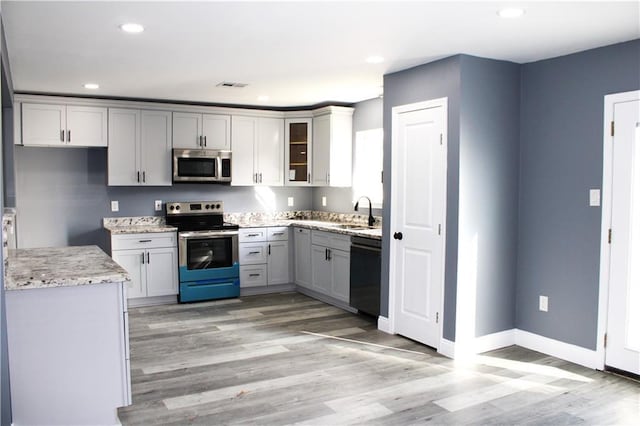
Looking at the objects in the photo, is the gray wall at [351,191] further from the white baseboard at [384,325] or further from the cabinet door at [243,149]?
the white baseboard at [384,325]

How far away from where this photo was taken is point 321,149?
253 inches

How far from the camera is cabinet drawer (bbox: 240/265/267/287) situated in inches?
247

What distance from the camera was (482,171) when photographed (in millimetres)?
4156

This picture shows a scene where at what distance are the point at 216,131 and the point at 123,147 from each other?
109cm

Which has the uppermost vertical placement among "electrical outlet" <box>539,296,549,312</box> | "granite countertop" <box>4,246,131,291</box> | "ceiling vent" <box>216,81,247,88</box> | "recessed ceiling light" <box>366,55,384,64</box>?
"ceiling vent" <box>216,81,247,88</box>

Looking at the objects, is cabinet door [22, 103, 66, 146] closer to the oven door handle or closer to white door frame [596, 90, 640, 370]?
the oven door handle

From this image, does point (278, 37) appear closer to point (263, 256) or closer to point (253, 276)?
point (263, 256)

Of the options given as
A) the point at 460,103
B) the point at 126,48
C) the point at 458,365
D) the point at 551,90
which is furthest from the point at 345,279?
the point at 126,48

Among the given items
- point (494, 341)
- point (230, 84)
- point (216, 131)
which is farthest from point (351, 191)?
point (494, 341)

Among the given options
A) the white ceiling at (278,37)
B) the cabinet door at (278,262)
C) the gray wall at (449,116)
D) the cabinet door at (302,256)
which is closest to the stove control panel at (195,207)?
the cabinet door at (278,262)

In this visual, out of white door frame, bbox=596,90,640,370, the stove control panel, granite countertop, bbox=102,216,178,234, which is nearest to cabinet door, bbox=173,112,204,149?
the stove control panel

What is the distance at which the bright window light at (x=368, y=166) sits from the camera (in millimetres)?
6051

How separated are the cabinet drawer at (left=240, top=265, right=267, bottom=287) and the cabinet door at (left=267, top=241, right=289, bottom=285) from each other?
0.21 ft

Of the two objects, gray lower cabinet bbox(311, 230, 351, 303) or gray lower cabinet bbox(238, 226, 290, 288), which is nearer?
gray lower cabinet bbox(311, 230, 351, 303)
